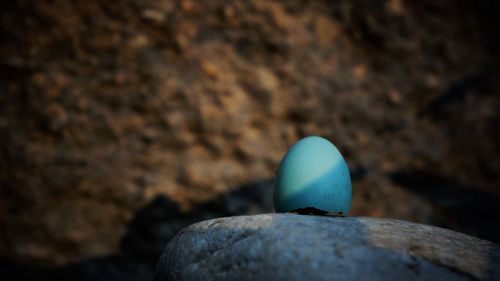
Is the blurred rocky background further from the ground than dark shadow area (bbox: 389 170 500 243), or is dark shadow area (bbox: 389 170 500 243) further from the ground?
the blurred rocky background

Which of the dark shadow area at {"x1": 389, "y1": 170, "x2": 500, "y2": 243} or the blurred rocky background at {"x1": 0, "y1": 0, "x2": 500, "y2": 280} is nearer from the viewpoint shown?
the blurred rocky background at {"x1": 0, "y1": 0, "x2": 500, "y2": 280}

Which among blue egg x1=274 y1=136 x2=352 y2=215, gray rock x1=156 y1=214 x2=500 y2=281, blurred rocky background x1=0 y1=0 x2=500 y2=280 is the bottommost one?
gray rock x1=156 y1=214 x2=500 y2=281

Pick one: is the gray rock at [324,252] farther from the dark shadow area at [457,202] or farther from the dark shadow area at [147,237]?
the dark shadow area at [457,202]

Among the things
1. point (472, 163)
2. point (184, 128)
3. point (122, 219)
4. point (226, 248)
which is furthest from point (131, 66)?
point (472, 163)

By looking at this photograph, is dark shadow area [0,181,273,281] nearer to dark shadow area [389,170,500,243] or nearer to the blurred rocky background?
the blurred rocky background

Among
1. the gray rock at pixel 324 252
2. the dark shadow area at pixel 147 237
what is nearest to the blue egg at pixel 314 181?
the gray rock at pixel 324 252

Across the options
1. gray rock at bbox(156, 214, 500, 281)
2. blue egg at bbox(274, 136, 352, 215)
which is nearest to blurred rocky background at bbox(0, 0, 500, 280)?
blue egg at bbox(274, 136, 352, 215)

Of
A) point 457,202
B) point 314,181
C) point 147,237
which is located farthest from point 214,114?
point 457,202

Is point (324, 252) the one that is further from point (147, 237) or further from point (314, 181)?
point (147, 237)
